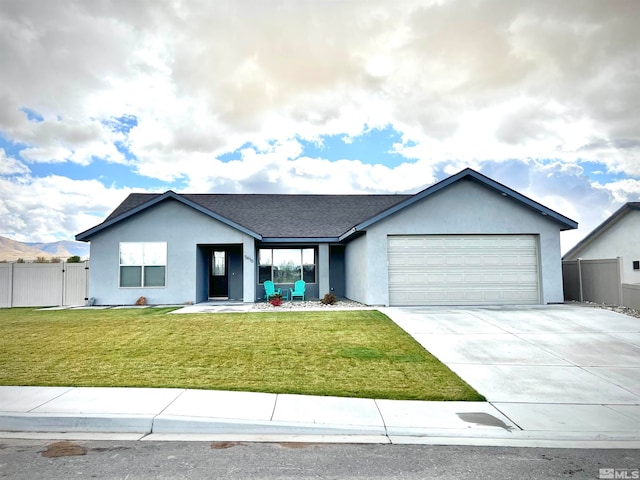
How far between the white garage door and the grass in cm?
333

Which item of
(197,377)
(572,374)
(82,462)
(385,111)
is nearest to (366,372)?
(197,377)

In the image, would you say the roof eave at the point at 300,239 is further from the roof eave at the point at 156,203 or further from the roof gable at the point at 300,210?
the roof eave at the point at 156,203

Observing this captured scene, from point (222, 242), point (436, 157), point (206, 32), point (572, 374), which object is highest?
point (206, 32)

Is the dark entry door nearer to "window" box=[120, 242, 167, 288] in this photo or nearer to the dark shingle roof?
the dark shingle roof

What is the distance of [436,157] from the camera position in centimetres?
2717

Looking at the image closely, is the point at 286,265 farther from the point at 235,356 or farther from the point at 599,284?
the point at 599,284

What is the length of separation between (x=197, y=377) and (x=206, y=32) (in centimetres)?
1370

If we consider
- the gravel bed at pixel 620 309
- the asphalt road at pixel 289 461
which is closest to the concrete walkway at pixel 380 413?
the asphalt road at pixel 289 461

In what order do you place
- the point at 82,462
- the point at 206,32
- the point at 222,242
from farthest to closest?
the point at 222,242 < the point at 206,32 < the point at 82,462

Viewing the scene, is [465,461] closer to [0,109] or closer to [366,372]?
[366,372]

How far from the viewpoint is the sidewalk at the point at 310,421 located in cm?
504

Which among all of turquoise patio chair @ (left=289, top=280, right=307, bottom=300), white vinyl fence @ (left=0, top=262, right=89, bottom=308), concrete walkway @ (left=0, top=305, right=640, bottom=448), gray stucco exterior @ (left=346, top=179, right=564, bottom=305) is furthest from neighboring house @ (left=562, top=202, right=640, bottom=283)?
white vinyl fence @ (left=0, top=262, right=89, bottom=308)

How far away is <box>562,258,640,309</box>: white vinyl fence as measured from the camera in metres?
14.7

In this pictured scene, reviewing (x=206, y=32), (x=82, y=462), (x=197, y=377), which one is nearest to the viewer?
(x=82, y=462)
